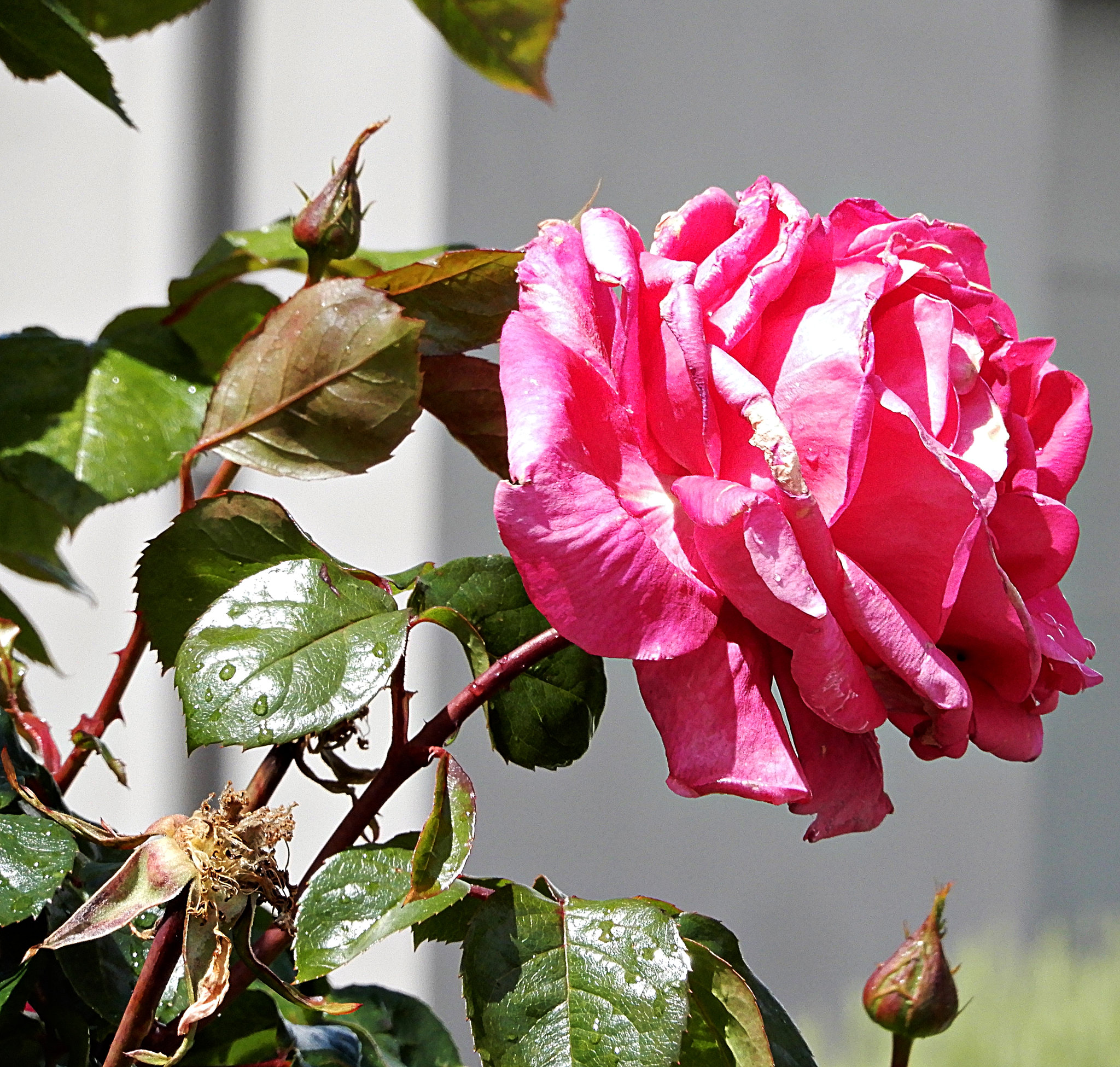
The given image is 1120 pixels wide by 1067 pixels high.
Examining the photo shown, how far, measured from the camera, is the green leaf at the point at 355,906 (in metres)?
0.20

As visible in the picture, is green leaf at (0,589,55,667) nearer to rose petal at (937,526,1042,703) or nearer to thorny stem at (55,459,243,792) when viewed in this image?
thorny stem at (55,459,243,792)

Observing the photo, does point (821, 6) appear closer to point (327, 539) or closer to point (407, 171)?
point (407, 171)

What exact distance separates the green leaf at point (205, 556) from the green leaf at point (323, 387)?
1 cm

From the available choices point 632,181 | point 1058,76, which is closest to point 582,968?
point 632,181

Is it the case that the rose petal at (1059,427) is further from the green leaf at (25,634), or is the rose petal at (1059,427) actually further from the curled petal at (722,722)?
the green leaf at (25,634)

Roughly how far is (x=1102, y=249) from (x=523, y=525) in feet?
8.14

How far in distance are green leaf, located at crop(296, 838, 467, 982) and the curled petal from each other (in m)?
0.04

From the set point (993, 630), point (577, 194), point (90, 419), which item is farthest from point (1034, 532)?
point (577, 194)

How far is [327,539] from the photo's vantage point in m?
1.70

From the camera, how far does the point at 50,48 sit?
29 centimetres

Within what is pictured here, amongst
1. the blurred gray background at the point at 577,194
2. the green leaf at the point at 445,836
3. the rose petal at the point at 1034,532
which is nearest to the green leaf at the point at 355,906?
the green leaf at the point at 445,836

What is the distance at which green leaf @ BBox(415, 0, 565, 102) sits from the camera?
0.35m

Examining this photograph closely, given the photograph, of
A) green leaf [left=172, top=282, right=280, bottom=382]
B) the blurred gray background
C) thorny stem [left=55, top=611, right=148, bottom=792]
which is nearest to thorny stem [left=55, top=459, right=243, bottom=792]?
thorny stem [left=55, top=611, right=148, bottom=792]

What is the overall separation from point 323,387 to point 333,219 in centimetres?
5
